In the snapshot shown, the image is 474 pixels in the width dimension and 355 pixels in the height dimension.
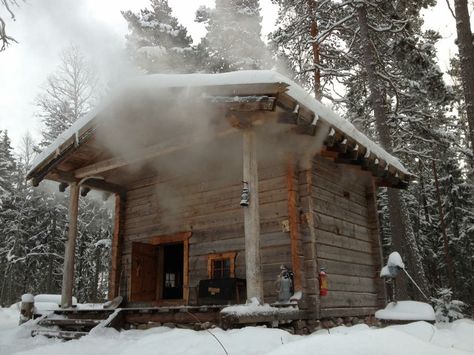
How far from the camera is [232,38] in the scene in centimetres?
2611

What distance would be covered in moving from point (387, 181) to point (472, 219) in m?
19.3

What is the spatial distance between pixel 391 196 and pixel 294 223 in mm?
6581

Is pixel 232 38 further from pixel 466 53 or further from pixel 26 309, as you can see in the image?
pixel 26 309

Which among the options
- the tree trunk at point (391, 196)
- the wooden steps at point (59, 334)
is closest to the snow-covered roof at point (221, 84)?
the wooden steps at point (59, 334)

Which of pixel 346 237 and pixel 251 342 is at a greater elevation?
pixel 346 237

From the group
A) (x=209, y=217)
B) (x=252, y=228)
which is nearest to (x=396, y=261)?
(x=252, y=228)

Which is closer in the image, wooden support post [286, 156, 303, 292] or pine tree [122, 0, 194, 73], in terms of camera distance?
wooden support post [286, 156, 303, 292]

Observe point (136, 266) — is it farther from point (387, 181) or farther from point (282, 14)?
point (282, 14)

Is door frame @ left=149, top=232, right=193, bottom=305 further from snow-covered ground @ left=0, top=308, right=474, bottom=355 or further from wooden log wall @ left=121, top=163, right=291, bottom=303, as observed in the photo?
snow-covered ground @ left=0, top=308, right=474, bottom=355

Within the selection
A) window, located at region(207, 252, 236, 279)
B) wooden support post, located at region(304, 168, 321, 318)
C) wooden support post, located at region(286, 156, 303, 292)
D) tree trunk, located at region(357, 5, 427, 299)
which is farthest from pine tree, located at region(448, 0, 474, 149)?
window, located at region(207, 252, 236, 279)

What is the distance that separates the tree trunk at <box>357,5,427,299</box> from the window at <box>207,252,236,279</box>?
6220 mm

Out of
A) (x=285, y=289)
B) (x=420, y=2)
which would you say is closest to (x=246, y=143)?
(x=285, y=289)

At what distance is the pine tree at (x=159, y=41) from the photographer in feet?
82.3

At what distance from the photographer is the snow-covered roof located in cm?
705
